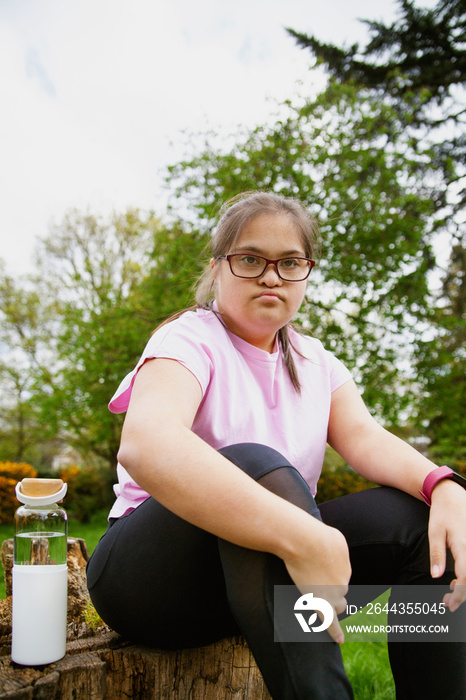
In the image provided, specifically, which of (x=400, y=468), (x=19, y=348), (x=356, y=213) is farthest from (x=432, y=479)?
(x=19, y=348)

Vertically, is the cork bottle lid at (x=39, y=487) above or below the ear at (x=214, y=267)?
below

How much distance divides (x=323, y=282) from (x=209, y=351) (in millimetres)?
7475

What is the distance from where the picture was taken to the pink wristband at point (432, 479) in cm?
138

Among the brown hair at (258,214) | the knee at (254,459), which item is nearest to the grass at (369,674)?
the brown hair at (258,214)

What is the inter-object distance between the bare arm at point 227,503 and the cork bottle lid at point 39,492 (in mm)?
206

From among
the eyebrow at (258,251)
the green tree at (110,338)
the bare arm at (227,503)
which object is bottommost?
the bare arm at (227,503)

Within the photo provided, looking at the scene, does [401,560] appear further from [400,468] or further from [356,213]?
[356,213]

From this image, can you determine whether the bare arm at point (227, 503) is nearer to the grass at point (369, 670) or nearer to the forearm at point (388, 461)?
the forearm at point (388, 461)

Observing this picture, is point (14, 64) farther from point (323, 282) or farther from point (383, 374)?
point (383, 374)

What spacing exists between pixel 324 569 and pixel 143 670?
59cm

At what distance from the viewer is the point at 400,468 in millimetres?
Result: 1483

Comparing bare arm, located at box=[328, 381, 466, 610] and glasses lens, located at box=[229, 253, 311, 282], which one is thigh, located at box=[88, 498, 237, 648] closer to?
bare arm, located at box=[328, 381, 466, 610]

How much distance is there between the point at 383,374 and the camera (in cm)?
888

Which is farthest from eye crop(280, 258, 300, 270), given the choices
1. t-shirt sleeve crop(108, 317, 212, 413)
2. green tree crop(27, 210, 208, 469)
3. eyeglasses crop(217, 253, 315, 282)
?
green tree crop(27, 210, 208, 469)
